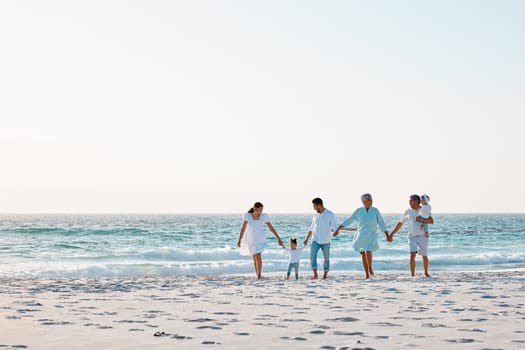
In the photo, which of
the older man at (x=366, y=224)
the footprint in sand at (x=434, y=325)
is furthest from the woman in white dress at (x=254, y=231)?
the footprint in sand at (x=434, y=325)

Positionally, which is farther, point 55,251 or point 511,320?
point 55,251

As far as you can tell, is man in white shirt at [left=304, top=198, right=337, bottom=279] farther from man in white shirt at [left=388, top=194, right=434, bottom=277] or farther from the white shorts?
the white shorts

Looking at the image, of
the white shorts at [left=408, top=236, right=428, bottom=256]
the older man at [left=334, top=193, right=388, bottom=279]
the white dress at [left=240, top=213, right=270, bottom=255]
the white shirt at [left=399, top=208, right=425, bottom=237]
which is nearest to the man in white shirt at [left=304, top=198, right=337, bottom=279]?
the older man at [left=334, top=193, right=388, bottom=279]

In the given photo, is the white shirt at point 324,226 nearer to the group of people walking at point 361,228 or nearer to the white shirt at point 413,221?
the group of people walking at point 361,228

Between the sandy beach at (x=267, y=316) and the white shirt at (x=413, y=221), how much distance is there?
1392mm

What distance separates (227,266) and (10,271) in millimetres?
5984

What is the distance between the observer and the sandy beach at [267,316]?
18.5ft

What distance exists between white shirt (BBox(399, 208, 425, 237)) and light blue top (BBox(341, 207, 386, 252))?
0.48 meters

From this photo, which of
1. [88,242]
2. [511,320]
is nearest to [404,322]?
[511,320]

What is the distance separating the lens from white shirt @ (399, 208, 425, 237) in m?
12.3

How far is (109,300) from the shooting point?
8.91 meters

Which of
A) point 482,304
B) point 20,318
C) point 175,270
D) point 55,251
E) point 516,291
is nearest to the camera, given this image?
point 20,318

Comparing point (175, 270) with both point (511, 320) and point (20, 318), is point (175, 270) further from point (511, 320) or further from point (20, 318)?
point (511, 320)

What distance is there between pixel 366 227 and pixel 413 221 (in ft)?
2.94
